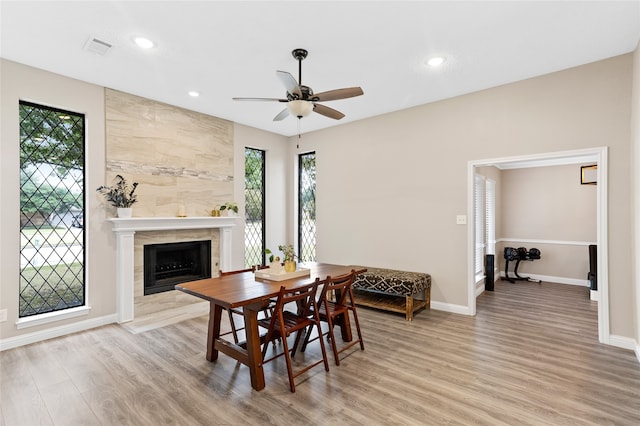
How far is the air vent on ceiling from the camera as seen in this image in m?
2.94

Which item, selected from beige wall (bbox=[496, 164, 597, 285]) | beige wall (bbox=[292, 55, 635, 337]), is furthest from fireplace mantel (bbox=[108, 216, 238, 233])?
beige wall (bbox=[496, 164, 597, 285])

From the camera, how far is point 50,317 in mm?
3525

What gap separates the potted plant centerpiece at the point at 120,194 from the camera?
3958 mm

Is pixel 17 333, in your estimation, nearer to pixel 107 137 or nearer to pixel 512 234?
pixel 107 137

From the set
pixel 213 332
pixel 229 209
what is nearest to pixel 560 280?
pixel 229 209

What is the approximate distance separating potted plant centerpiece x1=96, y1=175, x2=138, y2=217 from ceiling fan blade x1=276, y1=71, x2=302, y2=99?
272cm

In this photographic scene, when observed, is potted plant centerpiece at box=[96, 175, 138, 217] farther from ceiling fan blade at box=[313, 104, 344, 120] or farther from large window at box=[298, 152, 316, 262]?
large window at box=[298, 152, 316, 262]

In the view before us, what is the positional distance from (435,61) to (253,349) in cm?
327

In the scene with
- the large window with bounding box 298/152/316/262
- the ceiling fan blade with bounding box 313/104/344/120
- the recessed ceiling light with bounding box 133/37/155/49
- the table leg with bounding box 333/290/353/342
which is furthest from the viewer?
the large window with bounding box 298/152/316/262

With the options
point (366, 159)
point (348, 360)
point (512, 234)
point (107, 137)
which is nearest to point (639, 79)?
point (366, 159)

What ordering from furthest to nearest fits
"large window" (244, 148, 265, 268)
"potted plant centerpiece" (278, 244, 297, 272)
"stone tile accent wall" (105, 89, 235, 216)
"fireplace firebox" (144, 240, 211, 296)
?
"large window" (244, 148, 265, 268) → "fireplace firebox" (144, 240, 211, 296) → "stone tile accent wall" (105, 89, 235, 216) → "potted plant centerpiece" (278, 244, 297, 272)

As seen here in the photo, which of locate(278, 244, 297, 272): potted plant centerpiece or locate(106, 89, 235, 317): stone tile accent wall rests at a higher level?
locate(106, 89, 235, 317): stone tile accent wall

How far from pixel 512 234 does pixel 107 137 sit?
7.62m

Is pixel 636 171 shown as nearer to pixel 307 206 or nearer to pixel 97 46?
pixel 307 206
